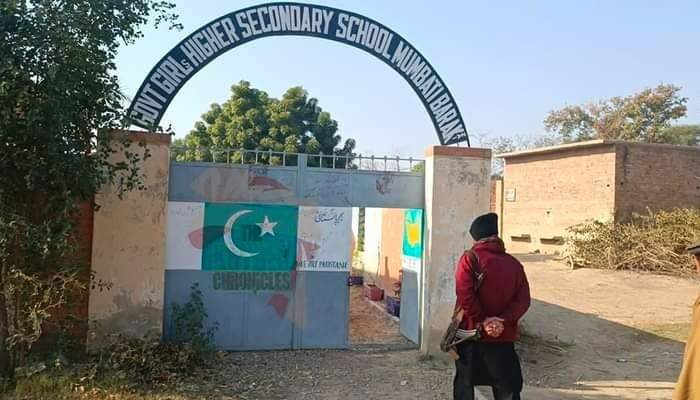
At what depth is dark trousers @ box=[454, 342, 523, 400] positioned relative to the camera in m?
4.45

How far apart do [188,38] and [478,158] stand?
4106mm

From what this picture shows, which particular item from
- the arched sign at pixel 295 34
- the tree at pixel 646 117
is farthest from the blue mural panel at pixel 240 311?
the tree at pixel 646 117

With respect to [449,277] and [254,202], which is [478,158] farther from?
[254,202]

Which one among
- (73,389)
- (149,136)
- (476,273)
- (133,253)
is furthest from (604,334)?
(73,389)

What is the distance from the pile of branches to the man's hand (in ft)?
43.5

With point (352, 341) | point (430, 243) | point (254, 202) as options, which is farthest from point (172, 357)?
point (430, 243)

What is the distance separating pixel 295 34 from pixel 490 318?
15.7 ft

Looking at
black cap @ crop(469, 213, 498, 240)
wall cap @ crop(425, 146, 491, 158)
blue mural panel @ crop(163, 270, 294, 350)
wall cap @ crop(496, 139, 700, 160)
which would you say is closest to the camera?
black cap @ crop(469, 213, 498, 240)

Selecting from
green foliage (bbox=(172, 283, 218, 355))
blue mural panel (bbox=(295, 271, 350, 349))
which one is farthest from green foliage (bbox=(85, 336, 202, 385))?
blue mural panel (bbox=(295, 271, 350, 349))

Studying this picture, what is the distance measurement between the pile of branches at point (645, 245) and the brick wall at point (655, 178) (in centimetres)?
132

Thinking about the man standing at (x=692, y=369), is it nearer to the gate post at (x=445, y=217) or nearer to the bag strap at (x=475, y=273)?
the bag strap at (x=475, y=273)

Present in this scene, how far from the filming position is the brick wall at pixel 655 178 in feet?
61.3

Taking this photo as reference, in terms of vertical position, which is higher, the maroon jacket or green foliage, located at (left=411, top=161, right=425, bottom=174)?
green foliage, located at (left=411, top=161, right=425, bottom=174)

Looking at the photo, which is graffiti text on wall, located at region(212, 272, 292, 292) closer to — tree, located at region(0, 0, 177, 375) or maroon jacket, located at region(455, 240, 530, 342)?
tree, located at region(0, 0, 177, 375)
